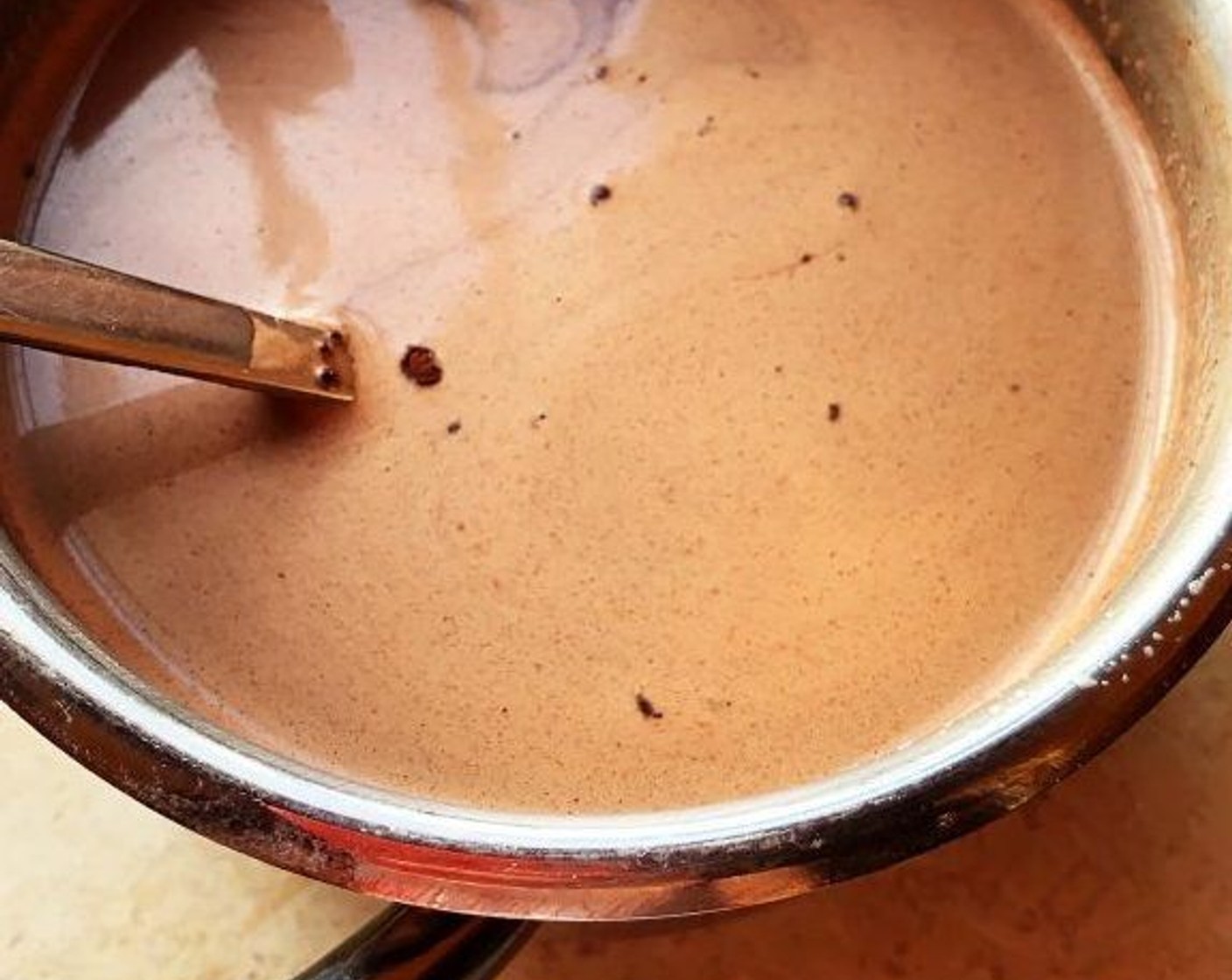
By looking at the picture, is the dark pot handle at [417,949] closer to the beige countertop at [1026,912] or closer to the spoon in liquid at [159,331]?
the beige countertop at [1026,912]

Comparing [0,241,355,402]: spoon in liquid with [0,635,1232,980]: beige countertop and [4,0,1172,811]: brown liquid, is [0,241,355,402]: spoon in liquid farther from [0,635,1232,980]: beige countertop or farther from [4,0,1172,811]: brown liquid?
[0,635,1232,980]: beige countertop

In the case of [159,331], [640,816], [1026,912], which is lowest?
[1026,912]

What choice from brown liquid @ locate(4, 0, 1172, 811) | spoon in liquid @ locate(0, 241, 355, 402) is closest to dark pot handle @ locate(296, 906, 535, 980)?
brown liquid @ locate(4, 0, 1172, 811)

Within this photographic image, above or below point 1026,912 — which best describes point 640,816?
above

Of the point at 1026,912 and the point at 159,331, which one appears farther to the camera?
the point at 1026,912

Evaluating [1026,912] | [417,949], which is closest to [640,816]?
[417,949]

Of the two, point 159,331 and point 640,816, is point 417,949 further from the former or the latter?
point 159,331
